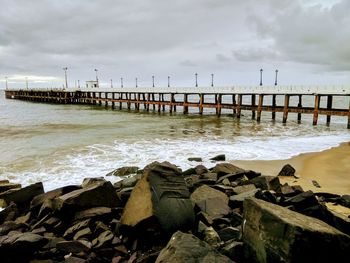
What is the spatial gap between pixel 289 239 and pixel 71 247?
10.7 ft

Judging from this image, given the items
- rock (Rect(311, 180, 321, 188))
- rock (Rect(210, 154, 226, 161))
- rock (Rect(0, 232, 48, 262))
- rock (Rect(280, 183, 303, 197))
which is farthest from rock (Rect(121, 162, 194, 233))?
rock (Rect(210, 154, 226, 161))

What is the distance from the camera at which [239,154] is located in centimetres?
1566

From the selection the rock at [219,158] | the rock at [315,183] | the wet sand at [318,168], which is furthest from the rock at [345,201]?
the rock at [219,158]

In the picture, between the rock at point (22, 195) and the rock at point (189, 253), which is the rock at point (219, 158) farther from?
the rock at point (189, 253)

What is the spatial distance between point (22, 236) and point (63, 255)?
27.0 inches

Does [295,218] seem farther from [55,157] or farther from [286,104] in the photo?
[286,104]

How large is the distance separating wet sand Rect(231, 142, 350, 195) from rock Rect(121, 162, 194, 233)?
539cm

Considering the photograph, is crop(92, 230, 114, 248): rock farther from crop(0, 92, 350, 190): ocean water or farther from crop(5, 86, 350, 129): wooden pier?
crop(5, 86, 350, 129): wooden pier

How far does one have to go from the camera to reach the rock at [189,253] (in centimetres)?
388

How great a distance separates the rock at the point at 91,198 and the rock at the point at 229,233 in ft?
7.83

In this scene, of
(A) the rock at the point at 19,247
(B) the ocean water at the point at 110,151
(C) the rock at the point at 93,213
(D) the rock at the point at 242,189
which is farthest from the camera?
(B) the ocean water at the point at 110,151

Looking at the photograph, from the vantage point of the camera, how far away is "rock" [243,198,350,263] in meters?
3.78

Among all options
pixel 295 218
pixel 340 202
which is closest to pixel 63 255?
pixel 295 218

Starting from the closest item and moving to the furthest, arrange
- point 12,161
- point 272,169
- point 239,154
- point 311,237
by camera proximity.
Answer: point 311,237 → point 272,169 → point 12,161 → point 239,154
